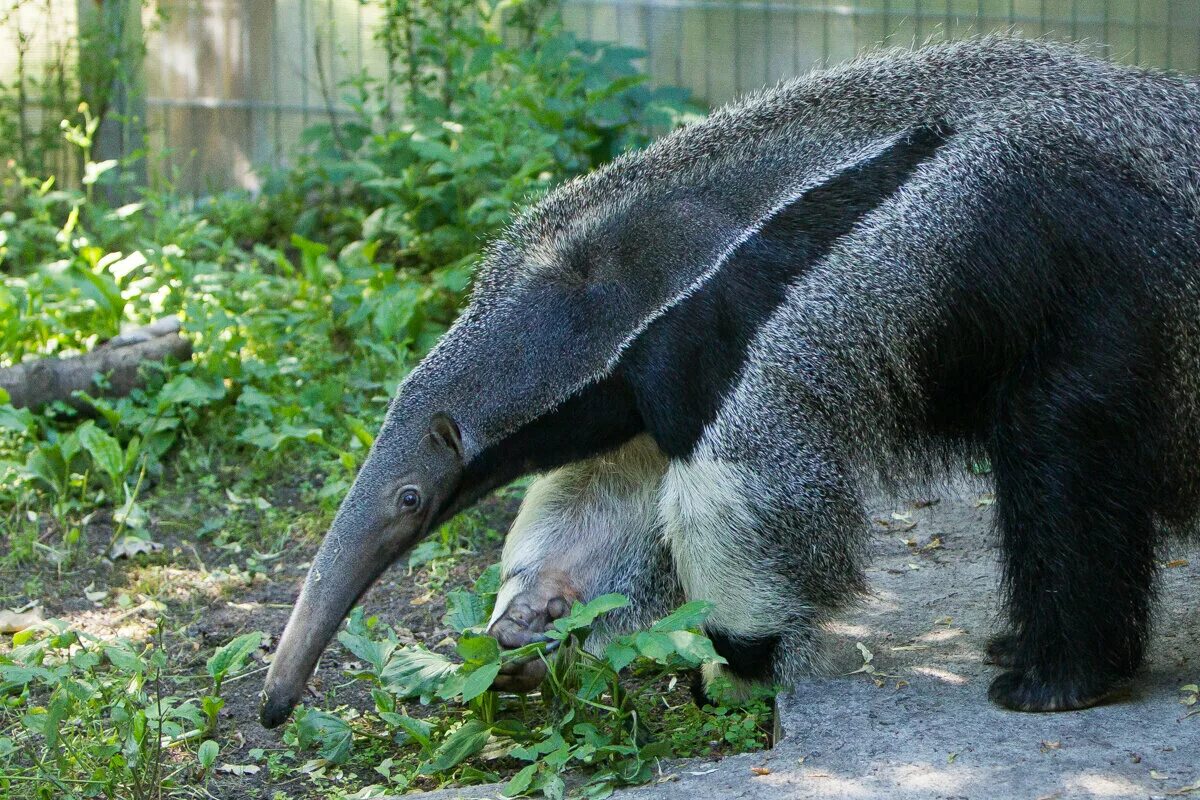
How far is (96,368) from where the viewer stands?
704cm

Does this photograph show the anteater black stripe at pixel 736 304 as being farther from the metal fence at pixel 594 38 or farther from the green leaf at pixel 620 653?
the metal fence at pixel 594 38

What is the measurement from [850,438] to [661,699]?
1.15m

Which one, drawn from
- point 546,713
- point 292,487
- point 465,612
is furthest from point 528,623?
point 292,487

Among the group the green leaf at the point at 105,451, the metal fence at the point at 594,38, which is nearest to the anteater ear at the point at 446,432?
the green leaf at the point at 105,451

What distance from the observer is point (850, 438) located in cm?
446

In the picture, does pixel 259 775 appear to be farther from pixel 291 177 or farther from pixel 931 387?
pixel 291 177

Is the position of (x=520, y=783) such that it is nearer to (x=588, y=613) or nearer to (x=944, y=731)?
(x=588, y=613)

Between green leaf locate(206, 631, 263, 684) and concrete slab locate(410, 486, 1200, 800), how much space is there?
2.72 feet

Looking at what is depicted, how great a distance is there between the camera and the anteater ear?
4500 mm

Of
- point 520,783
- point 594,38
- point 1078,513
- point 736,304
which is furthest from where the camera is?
point 594,38

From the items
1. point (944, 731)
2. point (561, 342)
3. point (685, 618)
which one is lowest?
point (944, 731)

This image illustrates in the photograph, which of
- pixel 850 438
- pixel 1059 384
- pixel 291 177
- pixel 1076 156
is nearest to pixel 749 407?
pixel 850 438

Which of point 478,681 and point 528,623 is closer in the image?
point 478,681

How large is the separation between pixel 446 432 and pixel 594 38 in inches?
251
